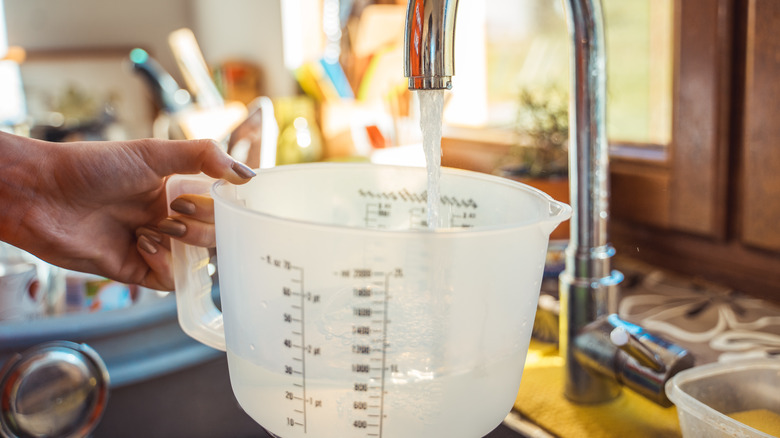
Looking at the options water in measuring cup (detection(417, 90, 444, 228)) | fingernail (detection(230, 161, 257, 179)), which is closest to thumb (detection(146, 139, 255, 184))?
fingernail (detection(230, 161, 257, 179))

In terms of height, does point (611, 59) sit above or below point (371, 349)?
above

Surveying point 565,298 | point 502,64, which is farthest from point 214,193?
point 502,64

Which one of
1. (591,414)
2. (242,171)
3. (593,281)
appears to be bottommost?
(591,414)

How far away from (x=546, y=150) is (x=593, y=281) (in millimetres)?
392

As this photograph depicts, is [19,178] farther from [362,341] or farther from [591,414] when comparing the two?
[591,414]

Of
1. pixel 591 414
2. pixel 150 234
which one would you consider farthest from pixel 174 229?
pixel 591 414

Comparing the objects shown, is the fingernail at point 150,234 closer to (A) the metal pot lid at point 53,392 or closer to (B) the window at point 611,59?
(A) the metal pot lid at point 53,392

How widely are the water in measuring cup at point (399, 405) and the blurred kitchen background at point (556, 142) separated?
0.25 m

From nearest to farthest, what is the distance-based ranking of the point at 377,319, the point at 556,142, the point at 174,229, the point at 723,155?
the point at 377,319 → the point at 174,229 → the point at 723,155 → the point at 556,142

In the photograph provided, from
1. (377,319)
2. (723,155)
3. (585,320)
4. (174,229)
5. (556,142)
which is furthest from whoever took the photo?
(556,142)

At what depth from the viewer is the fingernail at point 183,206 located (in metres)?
0.42

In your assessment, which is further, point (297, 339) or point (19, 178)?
point (19, 178)

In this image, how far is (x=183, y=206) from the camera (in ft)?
1.38

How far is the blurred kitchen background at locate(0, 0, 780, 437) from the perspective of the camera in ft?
2.00
